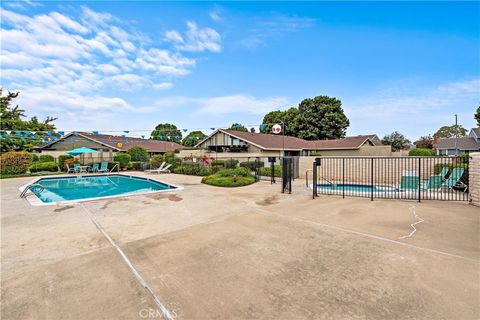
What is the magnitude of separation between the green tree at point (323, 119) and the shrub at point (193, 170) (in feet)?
69.6

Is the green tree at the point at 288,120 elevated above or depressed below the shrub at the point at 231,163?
above

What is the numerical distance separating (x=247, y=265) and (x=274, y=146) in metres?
20.2

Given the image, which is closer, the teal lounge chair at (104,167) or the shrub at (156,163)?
the teal lounge chair at (104,167)

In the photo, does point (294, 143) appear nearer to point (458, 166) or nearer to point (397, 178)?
point (397, 178)

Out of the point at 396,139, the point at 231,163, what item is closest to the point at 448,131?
the point at 396,139

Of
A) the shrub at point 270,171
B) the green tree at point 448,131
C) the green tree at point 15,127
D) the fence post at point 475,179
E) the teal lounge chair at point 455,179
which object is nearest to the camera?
the fence post at point 475,179

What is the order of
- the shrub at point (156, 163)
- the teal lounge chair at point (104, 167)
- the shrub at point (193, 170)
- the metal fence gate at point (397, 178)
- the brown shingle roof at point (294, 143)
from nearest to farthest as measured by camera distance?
the metal fence gate at point (397, 178)
the shrub at point (193, 170)
the teal lounge chair at point (104, 167)
the shrub at point (156, 163)
the brown shingle roof at point (294, 143)

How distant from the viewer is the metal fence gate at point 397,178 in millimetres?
7988

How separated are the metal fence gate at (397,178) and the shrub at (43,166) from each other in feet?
72.3

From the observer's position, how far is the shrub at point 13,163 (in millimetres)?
16688

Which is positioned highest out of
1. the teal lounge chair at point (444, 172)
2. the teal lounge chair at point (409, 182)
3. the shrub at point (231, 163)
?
the shrub at point (231, 163)

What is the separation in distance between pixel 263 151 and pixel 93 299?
19.6 metres

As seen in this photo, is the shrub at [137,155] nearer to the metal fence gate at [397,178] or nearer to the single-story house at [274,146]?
the single-story house at [274,146]

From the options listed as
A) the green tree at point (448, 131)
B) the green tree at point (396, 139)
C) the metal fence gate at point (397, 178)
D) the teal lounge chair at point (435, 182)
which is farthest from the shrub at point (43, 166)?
the green tree at point (448, 131)
